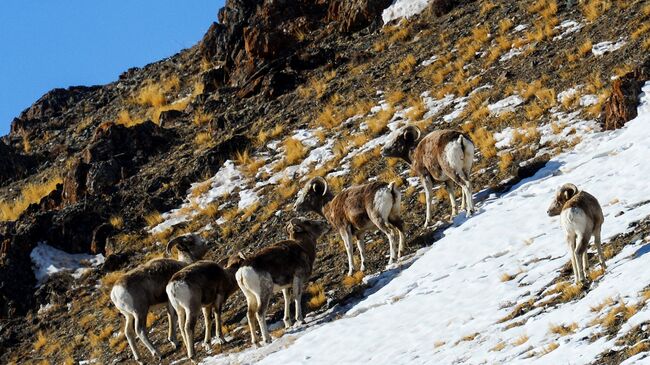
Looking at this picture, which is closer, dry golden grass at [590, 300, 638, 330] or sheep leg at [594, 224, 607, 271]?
dry golden grass at [590, 300, 638, 330]

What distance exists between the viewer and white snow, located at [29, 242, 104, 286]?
2773 centimetres

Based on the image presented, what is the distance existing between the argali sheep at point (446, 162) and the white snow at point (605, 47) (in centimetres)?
717

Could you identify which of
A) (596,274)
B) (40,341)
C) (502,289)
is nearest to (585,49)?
(502,289)

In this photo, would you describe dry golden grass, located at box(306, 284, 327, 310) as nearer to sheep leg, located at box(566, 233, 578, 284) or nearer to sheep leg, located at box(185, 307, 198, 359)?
sheep leg, located at box(185, 307, 198, 359)

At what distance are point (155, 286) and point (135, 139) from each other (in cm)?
1731

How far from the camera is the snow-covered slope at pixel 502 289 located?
11516 mm

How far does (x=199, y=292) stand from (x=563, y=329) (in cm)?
765

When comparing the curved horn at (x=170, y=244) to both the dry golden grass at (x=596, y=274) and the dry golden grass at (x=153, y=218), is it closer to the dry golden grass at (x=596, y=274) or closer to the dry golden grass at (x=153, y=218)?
the dry golden grass at (x=153, y=218)

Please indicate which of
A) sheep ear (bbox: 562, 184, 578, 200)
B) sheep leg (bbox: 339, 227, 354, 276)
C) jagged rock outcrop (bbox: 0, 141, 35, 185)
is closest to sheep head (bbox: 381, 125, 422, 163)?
sheep leg (bbox: 339, 227, 354, 276)

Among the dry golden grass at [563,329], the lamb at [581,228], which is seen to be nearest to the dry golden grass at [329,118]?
the lamb at [581,228]

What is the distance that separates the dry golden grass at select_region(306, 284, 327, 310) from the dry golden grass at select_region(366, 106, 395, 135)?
403 inches

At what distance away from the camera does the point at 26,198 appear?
35656mm

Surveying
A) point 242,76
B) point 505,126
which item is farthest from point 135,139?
point 505,126

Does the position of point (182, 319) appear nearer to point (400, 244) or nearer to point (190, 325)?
point (190, 325)
